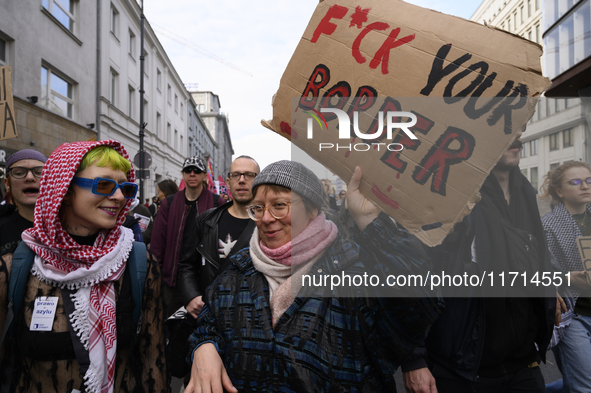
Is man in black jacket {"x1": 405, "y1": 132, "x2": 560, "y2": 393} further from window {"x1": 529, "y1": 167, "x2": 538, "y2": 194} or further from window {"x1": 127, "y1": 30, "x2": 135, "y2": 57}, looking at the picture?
window {"x1": 127, "y1": 30, "x2": 135, "y2": 57}

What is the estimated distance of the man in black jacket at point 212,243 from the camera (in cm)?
282

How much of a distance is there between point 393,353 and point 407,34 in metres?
1.27

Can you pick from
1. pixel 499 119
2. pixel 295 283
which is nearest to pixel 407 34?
pixel 499 119

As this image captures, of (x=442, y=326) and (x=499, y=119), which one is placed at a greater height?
(x=499, y=119)

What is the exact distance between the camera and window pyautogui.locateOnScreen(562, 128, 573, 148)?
161 centimetres

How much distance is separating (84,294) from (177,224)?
8.14 feet

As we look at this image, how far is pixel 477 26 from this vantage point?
121 cm

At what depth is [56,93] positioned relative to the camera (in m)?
11.6

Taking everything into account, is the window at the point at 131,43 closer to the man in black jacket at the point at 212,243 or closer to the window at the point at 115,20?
the window at the point at 115,20

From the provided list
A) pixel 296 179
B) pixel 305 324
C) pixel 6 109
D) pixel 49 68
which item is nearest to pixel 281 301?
pixel 305 324

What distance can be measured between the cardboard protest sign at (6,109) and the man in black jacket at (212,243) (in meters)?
2.19

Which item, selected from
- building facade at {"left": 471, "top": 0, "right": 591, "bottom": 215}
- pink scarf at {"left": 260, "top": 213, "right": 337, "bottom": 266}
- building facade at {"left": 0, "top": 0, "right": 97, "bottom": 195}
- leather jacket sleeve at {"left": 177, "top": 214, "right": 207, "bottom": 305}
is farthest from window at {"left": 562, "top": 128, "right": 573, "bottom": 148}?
building facade at {"left": 0, "top": 0, "right": 97, "bottom": 195}

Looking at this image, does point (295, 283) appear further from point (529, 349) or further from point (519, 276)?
point (529, 349)

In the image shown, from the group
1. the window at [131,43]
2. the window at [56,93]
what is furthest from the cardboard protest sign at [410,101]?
the window at [131,43]
